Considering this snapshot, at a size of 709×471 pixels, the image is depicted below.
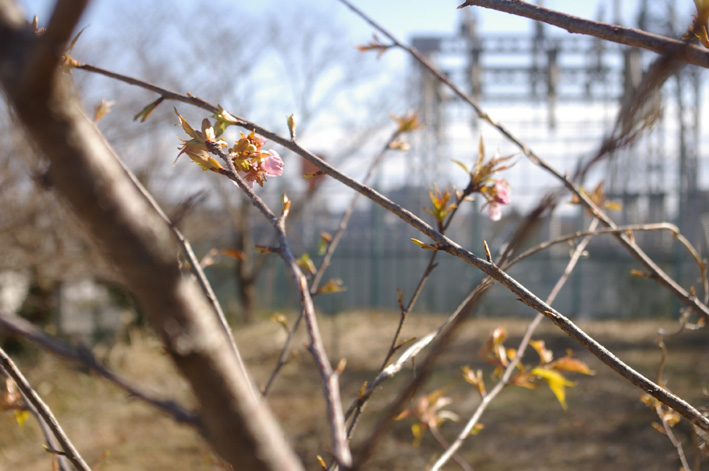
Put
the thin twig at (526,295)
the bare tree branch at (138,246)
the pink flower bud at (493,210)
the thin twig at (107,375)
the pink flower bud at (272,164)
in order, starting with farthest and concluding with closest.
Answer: the pink flower bud at (493,210), the pink flower bud at (272,164), the thin twig at (526,295), the thin twig at (107,375), the bare tree branch at (138,246)

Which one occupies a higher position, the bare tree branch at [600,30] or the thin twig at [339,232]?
the bare tree branch at [600,30]

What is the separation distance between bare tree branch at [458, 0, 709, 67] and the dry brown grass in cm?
212

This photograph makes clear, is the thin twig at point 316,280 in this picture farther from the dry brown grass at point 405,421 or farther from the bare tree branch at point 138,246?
the dry brown grass at point 405,421

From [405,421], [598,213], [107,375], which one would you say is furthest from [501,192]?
[405,421]

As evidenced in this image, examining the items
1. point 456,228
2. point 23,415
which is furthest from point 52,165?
point 456,228

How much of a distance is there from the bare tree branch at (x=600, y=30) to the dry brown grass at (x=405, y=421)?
83.6 inches

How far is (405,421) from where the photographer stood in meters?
4.06

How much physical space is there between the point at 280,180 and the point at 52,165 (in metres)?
8.26

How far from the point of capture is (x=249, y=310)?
8.27m

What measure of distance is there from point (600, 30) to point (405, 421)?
3.78 metres

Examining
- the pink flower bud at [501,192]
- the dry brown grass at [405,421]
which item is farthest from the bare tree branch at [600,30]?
the dry brown grass at [405,421]

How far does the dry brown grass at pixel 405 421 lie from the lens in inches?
139

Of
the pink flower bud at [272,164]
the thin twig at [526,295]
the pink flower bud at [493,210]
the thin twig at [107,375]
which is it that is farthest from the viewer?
the pink flower bud at [493,210]

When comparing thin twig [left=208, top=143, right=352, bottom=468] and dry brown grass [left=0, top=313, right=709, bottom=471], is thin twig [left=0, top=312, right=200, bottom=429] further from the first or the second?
dry brown grass [left=0, top=313, right=709, bottom=471]
